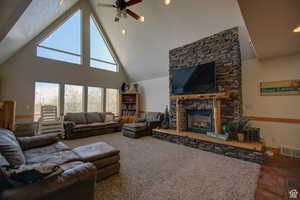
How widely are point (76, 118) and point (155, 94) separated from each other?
340 centimetres

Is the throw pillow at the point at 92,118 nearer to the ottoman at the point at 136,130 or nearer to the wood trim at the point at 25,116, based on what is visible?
the ottoman at the point at 136,130

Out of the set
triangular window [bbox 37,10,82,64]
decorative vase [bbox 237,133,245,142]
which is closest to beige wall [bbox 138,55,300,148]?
decorative vase [bbox 237,133,245,142]

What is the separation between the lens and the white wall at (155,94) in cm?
569

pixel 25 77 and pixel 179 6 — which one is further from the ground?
pixel 179 6

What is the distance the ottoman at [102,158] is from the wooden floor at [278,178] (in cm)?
208

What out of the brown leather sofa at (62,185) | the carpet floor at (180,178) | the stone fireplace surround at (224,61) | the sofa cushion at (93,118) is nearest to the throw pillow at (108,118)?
the sofa cushion at (93,118)

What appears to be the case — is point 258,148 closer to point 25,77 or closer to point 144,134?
point 144,134

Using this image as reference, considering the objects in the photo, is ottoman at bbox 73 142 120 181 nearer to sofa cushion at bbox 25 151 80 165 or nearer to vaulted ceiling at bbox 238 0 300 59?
sofa cushion at bbox 25 151 80 165

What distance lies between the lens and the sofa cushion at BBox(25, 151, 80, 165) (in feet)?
5.80

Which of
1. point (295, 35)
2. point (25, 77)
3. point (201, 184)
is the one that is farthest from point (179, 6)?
point (25, 77)

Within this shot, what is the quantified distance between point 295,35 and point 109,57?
642cm

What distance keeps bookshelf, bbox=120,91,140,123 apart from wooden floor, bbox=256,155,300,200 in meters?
5.06

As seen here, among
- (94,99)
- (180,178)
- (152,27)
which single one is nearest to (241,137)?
(180,178)

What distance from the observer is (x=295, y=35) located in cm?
220
